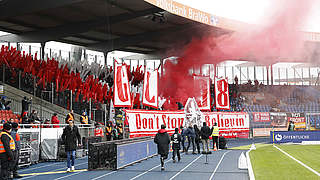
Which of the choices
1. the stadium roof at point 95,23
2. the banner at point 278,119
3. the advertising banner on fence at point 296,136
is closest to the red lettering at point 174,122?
the stadium roof at point 95,23

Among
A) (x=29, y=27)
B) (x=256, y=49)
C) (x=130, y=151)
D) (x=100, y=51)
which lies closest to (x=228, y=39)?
(x=256, y=49)

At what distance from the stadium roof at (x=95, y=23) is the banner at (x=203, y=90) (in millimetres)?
7005

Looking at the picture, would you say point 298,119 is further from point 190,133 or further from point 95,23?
point 95,23

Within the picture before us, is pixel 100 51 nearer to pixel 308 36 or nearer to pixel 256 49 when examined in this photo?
pixel 256 49

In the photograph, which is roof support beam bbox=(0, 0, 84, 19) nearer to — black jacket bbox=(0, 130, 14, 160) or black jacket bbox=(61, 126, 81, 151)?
black jacket bbox=(61, 126, 81, 151)

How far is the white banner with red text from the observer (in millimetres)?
22827

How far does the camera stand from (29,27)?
119 ft

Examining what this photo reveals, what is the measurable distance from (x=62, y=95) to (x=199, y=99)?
10.6 m

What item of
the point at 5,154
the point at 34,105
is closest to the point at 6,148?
the point at 5,154

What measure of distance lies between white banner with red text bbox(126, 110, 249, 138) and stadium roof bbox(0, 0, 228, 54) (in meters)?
8.11

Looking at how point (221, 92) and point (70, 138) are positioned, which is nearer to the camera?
point (70, 138)

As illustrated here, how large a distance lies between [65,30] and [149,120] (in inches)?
638

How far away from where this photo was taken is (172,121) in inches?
1069

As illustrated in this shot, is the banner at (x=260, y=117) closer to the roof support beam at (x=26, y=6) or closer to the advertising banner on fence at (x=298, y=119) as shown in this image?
the advertising banner on fence at (x=298, y=119)
